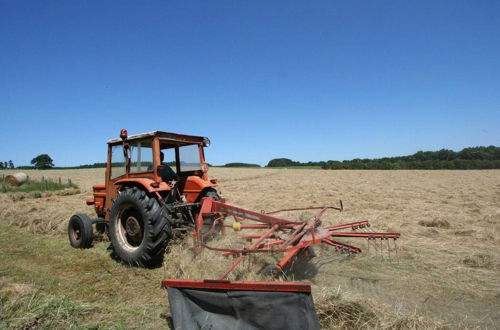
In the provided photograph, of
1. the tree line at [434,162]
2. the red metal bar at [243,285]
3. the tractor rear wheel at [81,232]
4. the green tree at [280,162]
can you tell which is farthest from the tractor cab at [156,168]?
the green tree at [280,162]

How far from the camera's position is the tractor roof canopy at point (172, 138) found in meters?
4.54

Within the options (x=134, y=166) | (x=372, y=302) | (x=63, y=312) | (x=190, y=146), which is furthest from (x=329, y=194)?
(x=63, y=312)

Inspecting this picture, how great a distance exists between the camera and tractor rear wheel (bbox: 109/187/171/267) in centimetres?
385

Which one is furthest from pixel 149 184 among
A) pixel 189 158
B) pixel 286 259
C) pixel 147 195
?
pixel 286 259

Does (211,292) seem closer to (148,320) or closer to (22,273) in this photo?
(148,320)

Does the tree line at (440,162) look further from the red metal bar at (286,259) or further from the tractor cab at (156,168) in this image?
the red metal bar at (286,259)

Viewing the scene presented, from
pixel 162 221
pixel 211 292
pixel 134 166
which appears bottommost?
pixel 211 292

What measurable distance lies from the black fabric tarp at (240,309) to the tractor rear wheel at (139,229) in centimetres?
149

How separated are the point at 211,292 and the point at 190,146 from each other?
11.5 ft

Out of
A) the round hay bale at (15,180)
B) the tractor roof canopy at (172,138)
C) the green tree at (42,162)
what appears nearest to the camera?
the tractor roof canopy at (172,138)

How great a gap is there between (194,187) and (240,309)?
2.98 metres

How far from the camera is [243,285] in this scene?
7.24 feet

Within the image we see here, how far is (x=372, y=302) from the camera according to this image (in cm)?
253

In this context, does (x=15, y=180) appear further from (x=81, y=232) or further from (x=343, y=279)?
(x=343, y=279)
